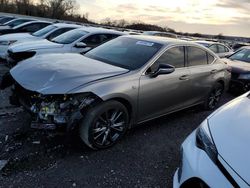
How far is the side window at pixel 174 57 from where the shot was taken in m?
4.83

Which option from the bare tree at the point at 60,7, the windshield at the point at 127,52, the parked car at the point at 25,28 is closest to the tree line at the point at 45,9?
the bare tree at the point at 60,7

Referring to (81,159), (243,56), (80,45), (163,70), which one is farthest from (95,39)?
(81,159)

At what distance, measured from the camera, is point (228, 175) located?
219 centimetres

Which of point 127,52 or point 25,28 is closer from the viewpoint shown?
point 127,52

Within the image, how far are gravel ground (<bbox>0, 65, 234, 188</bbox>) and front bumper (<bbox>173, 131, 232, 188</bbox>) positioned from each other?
0.87 m

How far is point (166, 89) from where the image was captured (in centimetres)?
478

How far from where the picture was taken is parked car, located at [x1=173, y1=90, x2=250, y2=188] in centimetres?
219

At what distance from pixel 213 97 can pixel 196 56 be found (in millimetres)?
1226

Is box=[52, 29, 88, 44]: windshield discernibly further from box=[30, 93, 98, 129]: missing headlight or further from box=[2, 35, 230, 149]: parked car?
box=[30, 93, 98, 129]: missing headlight

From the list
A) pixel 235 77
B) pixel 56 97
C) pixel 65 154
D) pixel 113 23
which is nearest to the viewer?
pixel 56 97

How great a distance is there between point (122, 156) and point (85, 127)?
0.69 metres

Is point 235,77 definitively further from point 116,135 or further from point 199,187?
point 199,187

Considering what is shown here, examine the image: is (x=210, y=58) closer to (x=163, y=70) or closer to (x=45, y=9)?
(x=163, y=70)

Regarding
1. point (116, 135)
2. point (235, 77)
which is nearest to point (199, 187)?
point (116, 135)
